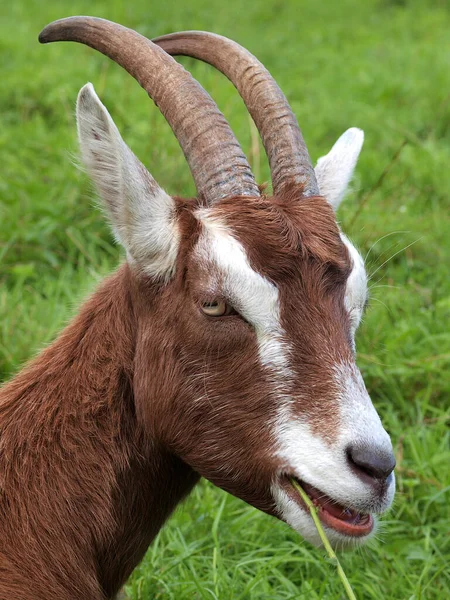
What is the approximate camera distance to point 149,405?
3.18 m

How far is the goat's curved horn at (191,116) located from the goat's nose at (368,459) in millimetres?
972

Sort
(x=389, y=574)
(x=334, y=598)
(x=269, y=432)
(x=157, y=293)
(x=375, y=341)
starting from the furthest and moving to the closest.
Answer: (x=375, y=341)
(x=389, y=574)
(x=334, y=598)
(x=157, y=293)
(x=269, y=432)

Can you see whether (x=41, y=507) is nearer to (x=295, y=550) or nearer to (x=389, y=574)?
(x=295, y=550)

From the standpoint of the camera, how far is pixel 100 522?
327cm

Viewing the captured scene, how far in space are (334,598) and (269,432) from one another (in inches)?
50.5

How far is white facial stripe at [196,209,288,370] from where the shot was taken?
297 cm

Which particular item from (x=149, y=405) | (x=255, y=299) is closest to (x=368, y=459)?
(x=255, y=299)

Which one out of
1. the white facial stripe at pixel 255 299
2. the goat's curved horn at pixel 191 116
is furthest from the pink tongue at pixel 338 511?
the goat's curved horn at pixel 191 116

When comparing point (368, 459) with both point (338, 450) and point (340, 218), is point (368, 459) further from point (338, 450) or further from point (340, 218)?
point (340, 218)

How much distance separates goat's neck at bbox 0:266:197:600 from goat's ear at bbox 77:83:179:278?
20 cm

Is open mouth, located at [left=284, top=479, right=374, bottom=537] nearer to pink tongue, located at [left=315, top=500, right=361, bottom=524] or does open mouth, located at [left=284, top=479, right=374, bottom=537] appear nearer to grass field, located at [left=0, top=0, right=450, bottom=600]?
pink tongue, located at [left=315, top=500, right=361, bottom=524]

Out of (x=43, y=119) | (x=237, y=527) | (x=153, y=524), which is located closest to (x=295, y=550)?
(x=237, y=527)

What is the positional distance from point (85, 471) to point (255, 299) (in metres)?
0.89

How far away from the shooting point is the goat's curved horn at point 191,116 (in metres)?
3.23
